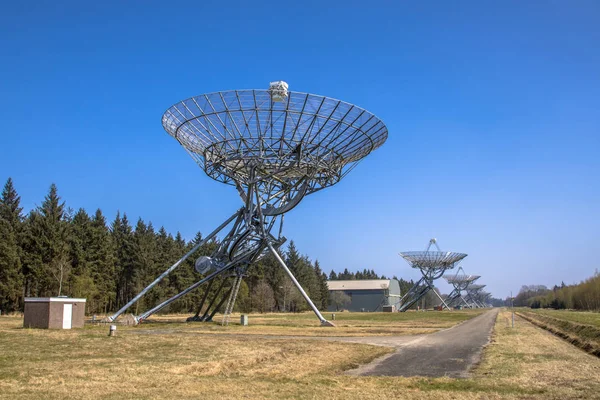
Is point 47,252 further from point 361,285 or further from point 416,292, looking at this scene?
point 361,285

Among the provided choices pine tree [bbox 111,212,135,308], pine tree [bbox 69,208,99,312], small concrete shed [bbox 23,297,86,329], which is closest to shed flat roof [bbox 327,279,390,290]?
pine tree [bbox 111,212,135,308]

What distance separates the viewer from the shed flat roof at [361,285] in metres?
170

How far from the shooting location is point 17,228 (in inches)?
2498

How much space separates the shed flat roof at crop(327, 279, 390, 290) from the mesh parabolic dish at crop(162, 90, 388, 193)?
131 meters

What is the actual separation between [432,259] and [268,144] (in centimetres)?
6699

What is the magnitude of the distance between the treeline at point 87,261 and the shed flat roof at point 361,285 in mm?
65878

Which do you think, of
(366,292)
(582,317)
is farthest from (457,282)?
(582,317)

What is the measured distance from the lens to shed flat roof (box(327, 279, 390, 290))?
558ft

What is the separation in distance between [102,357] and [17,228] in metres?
52.6

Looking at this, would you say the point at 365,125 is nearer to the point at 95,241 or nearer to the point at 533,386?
the point at 533,386

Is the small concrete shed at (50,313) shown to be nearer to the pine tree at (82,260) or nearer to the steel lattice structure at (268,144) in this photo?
the steel lattice structure at (268,144)

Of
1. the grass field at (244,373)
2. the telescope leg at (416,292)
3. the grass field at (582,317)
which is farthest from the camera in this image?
the telescope leg at (416,292)

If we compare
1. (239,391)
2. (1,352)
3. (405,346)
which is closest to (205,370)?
(239,391)

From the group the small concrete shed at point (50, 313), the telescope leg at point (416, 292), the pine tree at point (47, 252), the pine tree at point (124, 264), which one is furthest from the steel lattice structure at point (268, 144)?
the telescope leg at point (416, 292)
